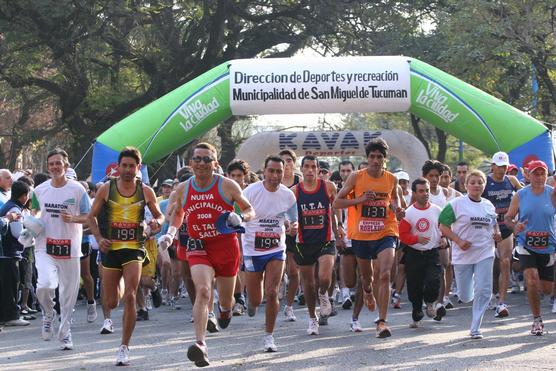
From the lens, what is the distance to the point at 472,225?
11320 millimetres

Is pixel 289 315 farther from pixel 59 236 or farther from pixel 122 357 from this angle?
pixel 122 357

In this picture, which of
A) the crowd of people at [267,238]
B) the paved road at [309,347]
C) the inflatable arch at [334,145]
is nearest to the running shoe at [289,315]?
the crowd of people at [267,238]

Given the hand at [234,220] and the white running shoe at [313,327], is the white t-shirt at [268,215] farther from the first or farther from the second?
the hand at [234,220]

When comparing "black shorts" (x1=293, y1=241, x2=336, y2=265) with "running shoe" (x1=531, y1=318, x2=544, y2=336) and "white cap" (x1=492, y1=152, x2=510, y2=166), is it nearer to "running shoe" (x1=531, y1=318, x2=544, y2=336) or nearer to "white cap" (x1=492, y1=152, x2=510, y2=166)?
"running shoe" (x1=531, y1=318, x2=544, y2=336)

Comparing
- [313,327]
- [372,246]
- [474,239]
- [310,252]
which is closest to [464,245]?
[474,239]

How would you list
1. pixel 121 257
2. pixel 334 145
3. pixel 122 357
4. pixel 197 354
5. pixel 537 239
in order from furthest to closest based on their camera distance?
pixel 334 145 < pixel 537 239 < pixel 121 257 < pixel 122 357 < pixel 197 354

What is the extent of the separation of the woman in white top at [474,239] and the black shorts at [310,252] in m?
1.35

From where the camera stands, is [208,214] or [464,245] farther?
[464,245]

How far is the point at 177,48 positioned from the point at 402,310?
16.5 m

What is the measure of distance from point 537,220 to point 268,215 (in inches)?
113

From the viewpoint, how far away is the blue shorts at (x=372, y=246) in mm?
11258

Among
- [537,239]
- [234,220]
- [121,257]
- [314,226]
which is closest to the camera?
[234,220]

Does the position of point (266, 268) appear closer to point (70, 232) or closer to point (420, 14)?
point (70, 232)

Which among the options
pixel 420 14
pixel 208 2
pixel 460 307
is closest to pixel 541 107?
pixel 420 14
